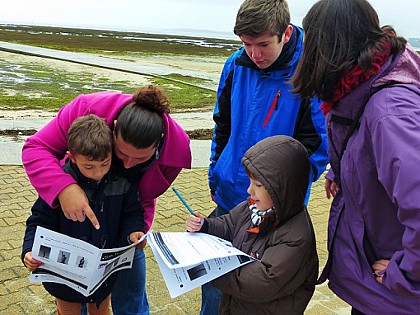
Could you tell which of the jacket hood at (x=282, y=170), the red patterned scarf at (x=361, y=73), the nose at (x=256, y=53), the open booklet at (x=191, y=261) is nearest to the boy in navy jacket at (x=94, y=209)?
the open booklet at (x=191, y=261)

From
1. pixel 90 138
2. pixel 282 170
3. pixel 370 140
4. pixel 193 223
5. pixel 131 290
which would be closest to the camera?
pixel 370 140

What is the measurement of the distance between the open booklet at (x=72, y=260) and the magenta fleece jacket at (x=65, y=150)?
17cm

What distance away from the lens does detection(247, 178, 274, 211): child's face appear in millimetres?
2043

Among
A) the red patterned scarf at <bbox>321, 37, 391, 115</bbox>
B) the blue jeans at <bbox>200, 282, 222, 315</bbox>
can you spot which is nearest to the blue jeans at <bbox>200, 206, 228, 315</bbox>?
the blue jeans at <bbox>200, 282, 222, 315</bbox>

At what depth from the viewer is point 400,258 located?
5.37ft

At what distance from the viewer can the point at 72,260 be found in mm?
2156

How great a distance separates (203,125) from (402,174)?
7.96 meters

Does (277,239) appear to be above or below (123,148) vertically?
below

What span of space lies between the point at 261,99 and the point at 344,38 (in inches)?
32.7

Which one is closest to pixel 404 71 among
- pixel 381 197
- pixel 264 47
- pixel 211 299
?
pixel 381 197

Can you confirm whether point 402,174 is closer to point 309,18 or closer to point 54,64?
point 309,18

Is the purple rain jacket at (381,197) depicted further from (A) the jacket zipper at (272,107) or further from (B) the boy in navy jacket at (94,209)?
(B) the boy in navy jacket at (94,209)

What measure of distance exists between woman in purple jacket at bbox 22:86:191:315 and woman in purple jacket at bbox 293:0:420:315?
0.70 metres

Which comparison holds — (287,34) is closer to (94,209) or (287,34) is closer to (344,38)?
(344,38)
